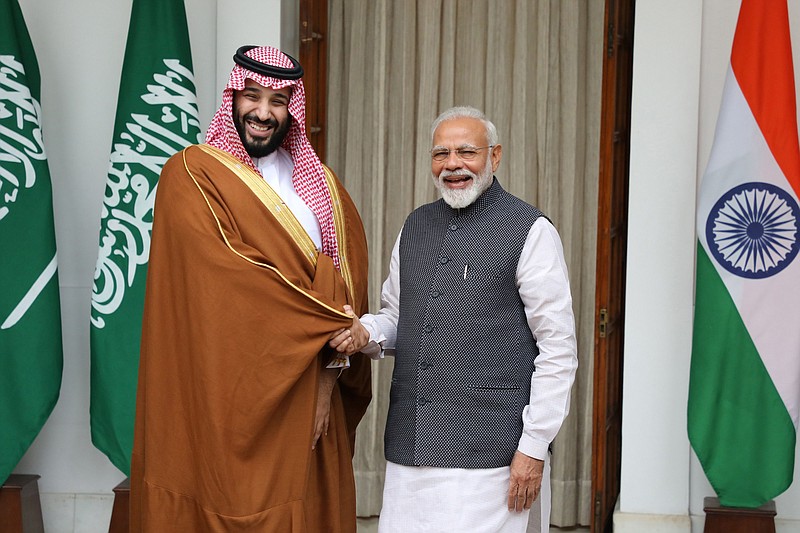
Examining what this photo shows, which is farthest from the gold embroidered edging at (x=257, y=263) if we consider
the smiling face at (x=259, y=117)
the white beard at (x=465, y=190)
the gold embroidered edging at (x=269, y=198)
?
the white beard at (x=465, y=190)

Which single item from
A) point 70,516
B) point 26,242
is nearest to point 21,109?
point 26,242

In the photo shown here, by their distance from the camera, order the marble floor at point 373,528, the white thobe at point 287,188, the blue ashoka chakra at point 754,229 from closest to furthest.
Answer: the white thobe at point 287,188, the blue ashoka chakra at point 754,229, the marble floor at point 373,528

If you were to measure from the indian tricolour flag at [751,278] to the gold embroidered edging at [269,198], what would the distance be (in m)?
1.67

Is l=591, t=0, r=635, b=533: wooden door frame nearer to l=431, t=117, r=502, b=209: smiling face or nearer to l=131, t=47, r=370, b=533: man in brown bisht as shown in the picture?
l=431, t=117, r=502, b=209: smiling face

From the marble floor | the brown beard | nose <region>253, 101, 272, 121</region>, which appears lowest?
the marble floor

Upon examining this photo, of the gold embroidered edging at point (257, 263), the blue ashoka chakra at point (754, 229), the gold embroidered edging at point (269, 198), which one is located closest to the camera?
the gold embroidered edging at point (257, 263)

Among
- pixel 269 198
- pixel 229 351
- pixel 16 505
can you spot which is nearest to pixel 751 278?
pixel 269 198

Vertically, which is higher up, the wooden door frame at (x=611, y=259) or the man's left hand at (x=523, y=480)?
the wooden door frame at (x=611, y=259)

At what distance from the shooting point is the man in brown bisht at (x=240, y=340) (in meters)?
2.61

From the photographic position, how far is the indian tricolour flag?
365 cm

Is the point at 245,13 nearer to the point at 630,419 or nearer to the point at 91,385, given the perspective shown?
the point at 91,385

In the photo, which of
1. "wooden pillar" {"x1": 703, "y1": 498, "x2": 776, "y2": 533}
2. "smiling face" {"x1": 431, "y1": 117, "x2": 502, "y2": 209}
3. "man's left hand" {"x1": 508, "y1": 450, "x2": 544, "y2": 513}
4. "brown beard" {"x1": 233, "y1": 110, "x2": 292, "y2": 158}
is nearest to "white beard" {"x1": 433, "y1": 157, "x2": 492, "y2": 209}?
"smiling face" {"x1": 431, "y1": 117, "x2": 502, "y2": 209}

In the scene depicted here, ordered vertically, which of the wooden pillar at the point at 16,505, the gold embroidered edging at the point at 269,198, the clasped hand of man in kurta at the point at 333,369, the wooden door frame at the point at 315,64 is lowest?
the wooden pillar at the point at 16,505

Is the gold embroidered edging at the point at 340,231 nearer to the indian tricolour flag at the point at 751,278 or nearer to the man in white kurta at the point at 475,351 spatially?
the man in white kurta at the point at 475,351
